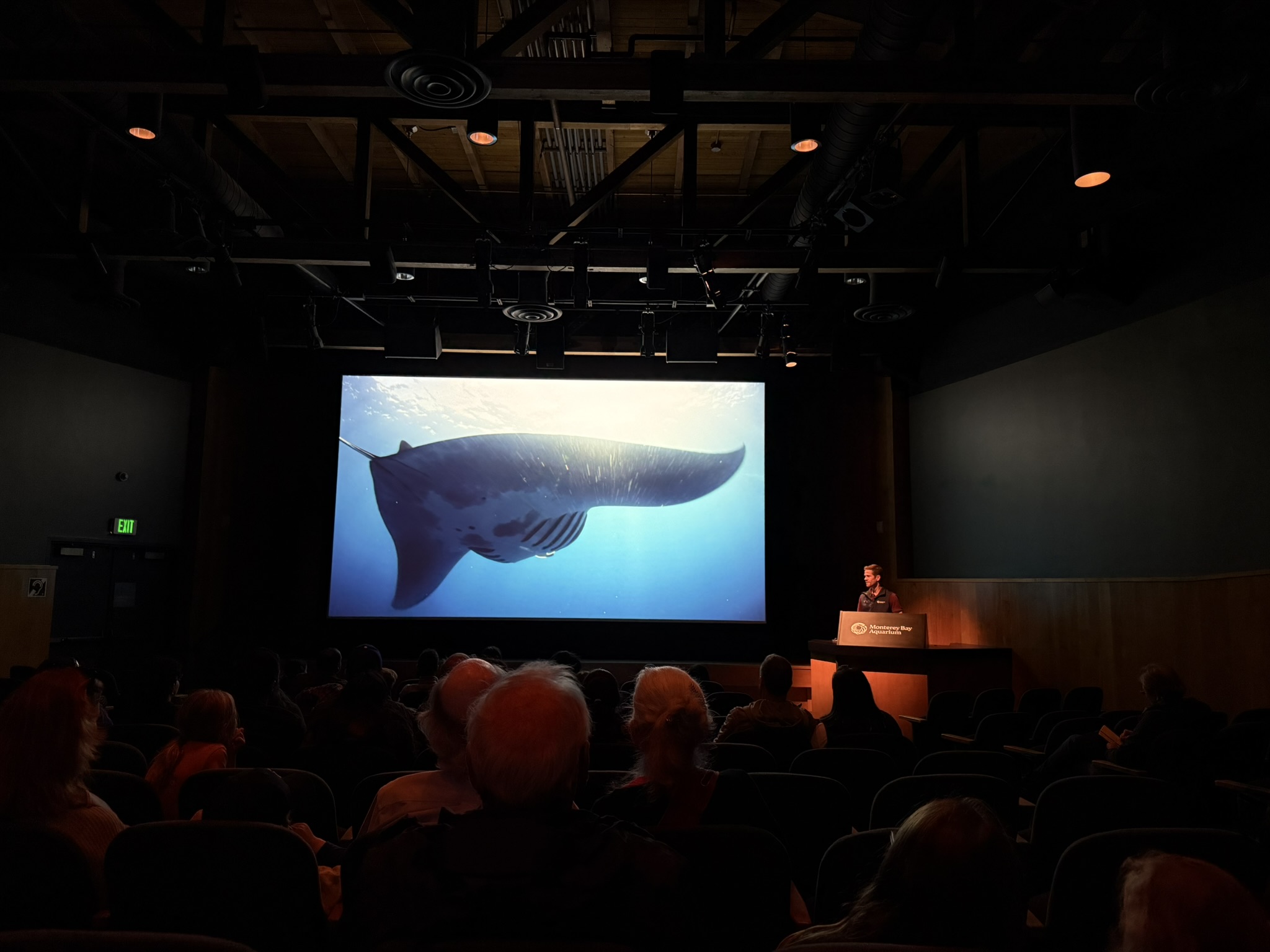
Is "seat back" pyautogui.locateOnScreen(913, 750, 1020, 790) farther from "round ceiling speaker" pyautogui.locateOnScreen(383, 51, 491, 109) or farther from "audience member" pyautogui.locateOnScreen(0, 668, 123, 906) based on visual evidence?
"round ceiling speaker" pyautogui.locateOnScreen(383, 51, 491, 109)

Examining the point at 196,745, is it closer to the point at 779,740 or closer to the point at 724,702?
the point at 779,740

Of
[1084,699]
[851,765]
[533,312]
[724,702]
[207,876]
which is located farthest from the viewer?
[533,312]

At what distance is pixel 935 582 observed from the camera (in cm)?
966

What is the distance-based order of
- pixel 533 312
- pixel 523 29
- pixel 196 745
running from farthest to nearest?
pixel 533 312
pixel 523 29
pixel 196 745

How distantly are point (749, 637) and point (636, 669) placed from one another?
4.90 feet

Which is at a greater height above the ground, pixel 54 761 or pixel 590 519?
pixel 590 519

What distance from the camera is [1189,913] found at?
105 cm

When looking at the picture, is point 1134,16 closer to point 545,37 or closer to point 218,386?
point 545,37

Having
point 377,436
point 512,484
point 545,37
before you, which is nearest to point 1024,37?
point 545,37

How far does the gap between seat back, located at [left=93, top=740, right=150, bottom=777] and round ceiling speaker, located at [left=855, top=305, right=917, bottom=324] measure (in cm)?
622

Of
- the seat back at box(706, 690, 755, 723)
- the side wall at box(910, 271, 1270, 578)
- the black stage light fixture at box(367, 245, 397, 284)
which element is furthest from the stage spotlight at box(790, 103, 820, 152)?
the seat back at box(706, 690, 755, 723)

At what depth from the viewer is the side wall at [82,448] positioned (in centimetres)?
810

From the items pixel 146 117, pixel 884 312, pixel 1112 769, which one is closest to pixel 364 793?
pixel 1112 769

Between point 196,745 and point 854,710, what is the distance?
3.13m
